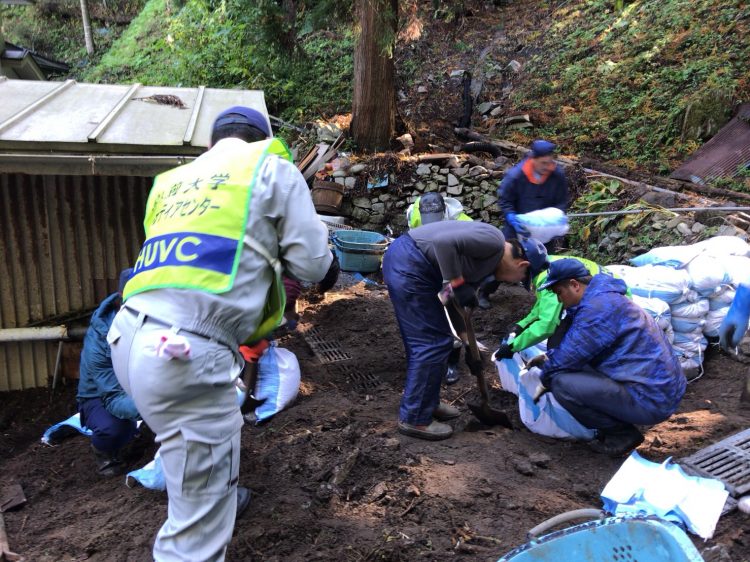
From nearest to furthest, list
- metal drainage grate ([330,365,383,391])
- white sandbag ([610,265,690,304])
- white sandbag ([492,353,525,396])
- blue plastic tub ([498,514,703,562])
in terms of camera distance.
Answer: blue plastic tub ([498,514,703,562]) → white sandbag ([492,353,525,396]) → white sandbag ([610,265,690,304]) → metal drainage grate ([330,365,383,391])

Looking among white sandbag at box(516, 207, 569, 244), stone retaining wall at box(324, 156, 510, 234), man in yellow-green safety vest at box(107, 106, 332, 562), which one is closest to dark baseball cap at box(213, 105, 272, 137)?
man in yellow-green safety vest at box(107, 106, 332, 562)

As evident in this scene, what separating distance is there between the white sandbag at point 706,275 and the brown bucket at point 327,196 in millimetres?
5027

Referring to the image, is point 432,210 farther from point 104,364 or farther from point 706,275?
point 104,364

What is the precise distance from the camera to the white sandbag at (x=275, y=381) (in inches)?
163

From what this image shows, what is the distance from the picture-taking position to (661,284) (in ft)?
14.9

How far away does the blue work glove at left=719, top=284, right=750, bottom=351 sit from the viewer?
4.04 metres

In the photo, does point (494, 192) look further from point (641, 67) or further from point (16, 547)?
point (16, 547)

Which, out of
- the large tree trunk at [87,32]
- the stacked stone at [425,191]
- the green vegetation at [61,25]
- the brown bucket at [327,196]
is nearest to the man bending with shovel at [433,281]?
the brown bucket at [327,196]

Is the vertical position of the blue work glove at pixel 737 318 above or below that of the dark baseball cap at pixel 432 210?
below

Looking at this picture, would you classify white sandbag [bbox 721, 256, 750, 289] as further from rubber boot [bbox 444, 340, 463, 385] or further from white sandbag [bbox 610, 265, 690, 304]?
rubber boot [bbox 444, 340, 463, 385]

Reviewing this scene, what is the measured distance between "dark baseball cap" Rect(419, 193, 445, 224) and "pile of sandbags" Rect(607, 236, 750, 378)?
1482 millimetres

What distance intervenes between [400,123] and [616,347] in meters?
7.09

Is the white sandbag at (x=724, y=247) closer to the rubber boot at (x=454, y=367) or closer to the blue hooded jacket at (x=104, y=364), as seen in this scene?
the rubber boot at (x=454, y=367)

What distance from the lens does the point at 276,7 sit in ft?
32.6
